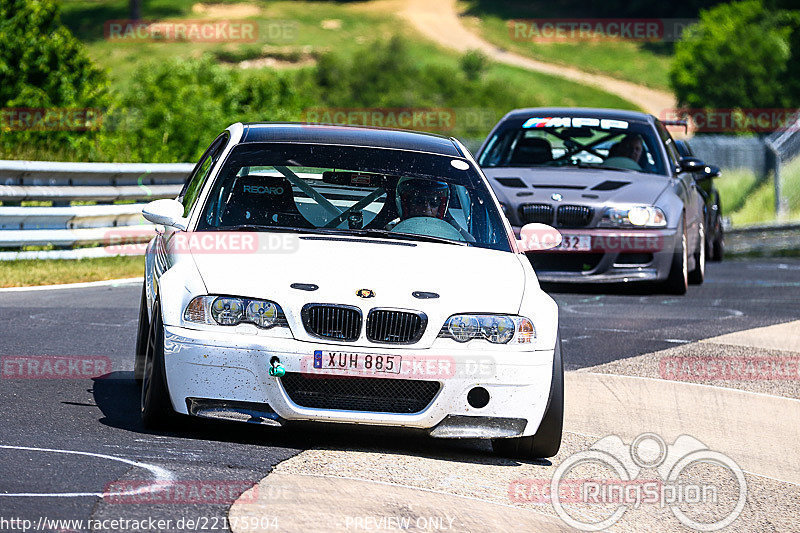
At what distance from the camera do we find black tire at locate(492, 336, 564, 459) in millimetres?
6375

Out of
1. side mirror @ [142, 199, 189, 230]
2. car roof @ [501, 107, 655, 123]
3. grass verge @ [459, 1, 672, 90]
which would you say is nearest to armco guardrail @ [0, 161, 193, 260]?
car roof @ [501, 107, 655, 123]

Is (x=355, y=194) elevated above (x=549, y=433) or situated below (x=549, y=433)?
above

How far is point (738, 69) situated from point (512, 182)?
7236cm

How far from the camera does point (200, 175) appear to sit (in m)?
8.02

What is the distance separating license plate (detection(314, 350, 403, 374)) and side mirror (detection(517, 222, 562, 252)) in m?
1.59

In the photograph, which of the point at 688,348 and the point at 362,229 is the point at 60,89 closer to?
the point at 688,348

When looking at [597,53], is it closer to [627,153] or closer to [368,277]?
[627,153]

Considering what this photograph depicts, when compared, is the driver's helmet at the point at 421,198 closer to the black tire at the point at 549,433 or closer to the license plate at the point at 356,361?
the black tire at the point at 549,433

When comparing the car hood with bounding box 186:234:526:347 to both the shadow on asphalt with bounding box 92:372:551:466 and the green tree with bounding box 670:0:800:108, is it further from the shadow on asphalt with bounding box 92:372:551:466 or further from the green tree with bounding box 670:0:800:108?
the green tree with bounding box 670:0:800:108

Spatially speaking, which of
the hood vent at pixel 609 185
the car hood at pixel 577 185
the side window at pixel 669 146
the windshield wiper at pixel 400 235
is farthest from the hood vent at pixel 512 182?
the windshield wiper at pixel 400 235

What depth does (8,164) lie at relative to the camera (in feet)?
44.0

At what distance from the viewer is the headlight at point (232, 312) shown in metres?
6.12

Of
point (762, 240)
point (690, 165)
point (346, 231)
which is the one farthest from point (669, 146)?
point (762, 240)

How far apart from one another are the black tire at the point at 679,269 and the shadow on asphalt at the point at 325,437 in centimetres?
629
